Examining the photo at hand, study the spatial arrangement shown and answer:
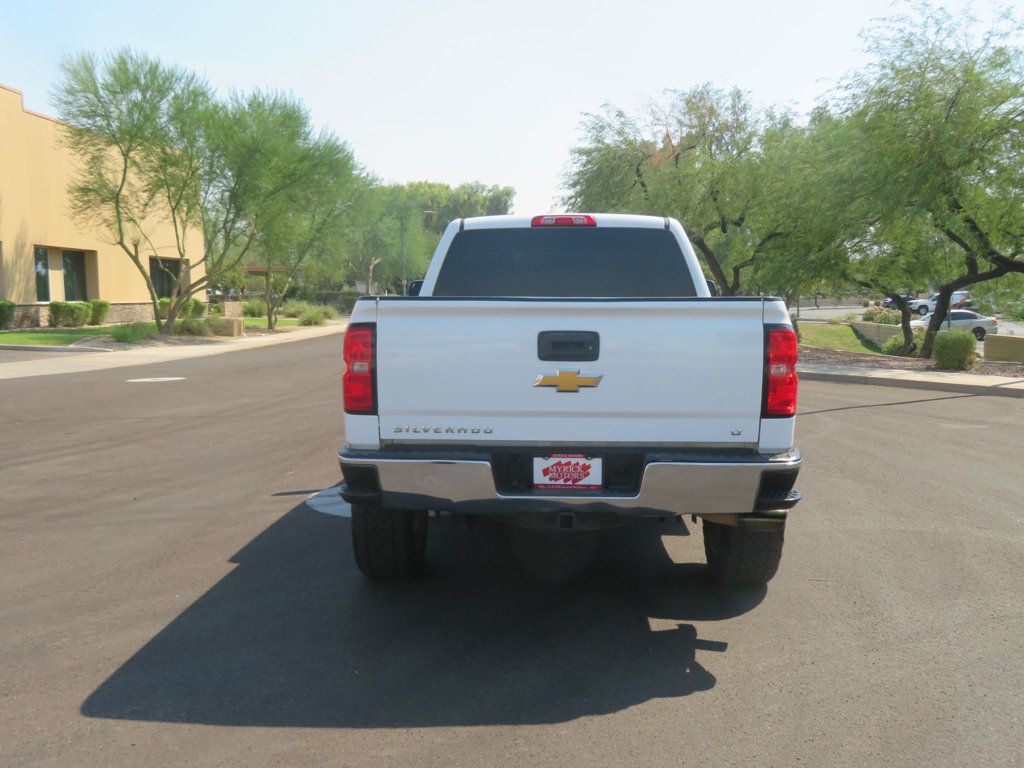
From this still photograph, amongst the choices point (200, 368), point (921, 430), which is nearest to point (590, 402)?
point (921, 430)

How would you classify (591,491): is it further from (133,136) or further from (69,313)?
(69,313)

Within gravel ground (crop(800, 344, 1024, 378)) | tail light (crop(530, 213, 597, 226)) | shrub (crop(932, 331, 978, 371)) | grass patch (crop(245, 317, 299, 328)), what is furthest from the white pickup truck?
grass patch (crop(245, 317, 299, 328))

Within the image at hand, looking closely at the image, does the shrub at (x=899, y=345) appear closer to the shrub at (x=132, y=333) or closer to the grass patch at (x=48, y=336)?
the shrub at (x=132, y=333)

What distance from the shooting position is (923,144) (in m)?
21.4

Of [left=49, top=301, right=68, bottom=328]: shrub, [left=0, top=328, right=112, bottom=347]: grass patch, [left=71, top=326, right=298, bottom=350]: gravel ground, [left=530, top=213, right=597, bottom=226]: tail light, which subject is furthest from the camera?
[left=49, top=301, right=68, bottom=328]: shrub

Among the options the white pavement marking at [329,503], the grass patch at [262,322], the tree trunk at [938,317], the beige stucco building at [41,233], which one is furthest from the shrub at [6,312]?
the tree trunk at [938,317]

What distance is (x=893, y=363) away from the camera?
A: 23.8m

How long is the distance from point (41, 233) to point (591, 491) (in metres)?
35.0

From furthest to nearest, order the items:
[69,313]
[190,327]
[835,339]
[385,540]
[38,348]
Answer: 1. [835,339]
2. [69,313]
3. [190,327]
4. [38,348]
5. [385,540]

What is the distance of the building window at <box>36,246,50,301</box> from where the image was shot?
34.2 meters

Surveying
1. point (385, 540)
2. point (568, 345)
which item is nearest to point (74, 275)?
point (385, 540)

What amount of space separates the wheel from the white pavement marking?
169 centimetres

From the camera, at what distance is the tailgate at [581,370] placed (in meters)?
4.34

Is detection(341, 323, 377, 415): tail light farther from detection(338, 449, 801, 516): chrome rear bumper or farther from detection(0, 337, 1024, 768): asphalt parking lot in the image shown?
detection(0, 337, 1024, 768): asphalt parking lot
